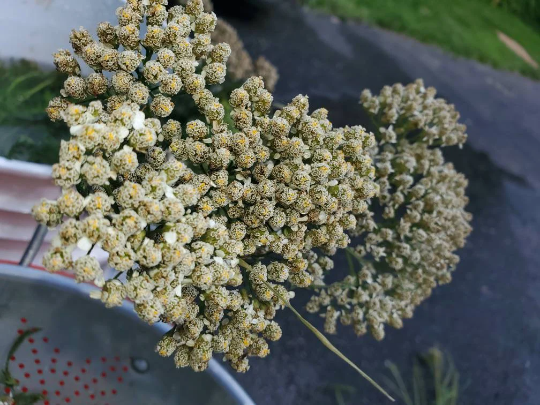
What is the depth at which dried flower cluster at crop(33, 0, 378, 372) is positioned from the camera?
45cm

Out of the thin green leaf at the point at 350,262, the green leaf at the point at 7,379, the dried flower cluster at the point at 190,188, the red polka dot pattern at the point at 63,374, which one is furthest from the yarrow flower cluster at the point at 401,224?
the green leaf at the point at 7,379

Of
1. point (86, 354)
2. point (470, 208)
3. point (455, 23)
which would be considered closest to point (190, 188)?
point (86, 354)

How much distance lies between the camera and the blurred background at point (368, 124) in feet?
2.92

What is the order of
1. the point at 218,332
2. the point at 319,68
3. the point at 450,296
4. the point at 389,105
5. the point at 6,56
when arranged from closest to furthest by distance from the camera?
the point at 218,332 < the point at 389,105 < the point at 6,56 < the point at 450,296 < the point at 319,68

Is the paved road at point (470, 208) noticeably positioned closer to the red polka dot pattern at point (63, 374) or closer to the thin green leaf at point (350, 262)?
the thin green leaf at point (350, 262)

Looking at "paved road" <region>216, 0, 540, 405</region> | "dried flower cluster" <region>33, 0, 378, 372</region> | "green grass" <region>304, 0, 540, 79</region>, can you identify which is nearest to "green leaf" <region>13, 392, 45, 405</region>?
"dried flower cluster" <region>33, 0, 378, 372</region>

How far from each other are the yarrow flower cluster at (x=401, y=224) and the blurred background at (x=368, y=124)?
6cm

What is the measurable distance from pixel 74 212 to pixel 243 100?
0.70ft

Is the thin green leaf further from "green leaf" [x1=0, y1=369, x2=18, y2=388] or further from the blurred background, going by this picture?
"green leaf" [x1=0, y1=369, x2=18, y2=388]

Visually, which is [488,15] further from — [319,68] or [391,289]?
[391,289]

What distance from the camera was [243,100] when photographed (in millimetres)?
549

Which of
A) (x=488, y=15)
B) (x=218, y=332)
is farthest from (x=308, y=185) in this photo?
(x=488, y=15)

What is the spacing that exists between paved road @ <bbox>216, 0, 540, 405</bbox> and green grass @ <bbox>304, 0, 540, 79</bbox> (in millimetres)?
69

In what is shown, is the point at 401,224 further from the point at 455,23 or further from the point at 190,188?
the point at 455,23
